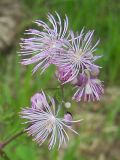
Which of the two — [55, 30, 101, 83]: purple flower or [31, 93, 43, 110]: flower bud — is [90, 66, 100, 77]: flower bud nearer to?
[55, 30, 101, 83]: purple flower

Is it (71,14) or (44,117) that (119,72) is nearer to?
(71,14)

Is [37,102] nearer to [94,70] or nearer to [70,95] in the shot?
[94,70]

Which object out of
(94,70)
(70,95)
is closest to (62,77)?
(94,70)

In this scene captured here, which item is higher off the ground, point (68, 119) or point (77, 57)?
point (77, 57)

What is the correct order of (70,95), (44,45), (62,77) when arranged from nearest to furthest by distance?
(62,77) < (44,45) < (70,95)

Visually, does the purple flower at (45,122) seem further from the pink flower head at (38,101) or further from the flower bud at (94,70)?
the flower bud at (94,70)

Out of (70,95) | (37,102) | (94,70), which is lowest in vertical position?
(70,95)
